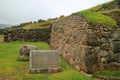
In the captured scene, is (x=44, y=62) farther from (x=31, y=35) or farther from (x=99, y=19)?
(x=31, y=35)

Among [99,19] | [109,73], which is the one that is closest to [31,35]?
[99,19]

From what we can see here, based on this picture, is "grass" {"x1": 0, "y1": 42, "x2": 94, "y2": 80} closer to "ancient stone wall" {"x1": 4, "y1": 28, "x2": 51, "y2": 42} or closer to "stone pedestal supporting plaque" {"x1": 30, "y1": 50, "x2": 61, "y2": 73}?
"stone pedestal supporting plaque" {"x1": 30, "y1": 50, "x2": 61, "y2": 73}

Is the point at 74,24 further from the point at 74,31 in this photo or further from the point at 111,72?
the point at 111,72

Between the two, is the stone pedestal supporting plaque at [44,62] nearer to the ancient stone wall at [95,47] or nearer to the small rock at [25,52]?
the ancient stone wall at [95,47]

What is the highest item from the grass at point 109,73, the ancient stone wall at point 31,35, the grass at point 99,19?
the grass at point 99,19

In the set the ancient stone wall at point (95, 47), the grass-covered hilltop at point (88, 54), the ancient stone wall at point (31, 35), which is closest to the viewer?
the grass-covered hilltop at point (88, 54)

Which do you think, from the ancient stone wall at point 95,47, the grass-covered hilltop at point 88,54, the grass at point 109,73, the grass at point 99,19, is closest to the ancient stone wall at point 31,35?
the grass-covered hilltop at point 88,54

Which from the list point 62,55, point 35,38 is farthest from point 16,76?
point 35,38

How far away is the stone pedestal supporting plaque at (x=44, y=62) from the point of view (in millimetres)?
12602

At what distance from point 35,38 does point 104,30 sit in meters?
14.0

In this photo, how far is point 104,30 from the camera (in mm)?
13711

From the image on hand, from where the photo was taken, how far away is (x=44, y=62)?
42.0ft

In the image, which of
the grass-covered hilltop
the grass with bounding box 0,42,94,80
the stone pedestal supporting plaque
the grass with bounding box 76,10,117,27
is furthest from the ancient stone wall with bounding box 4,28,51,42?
the stone pedestal supporting plaque

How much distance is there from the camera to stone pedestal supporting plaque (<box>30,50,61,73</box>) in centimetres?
1260
